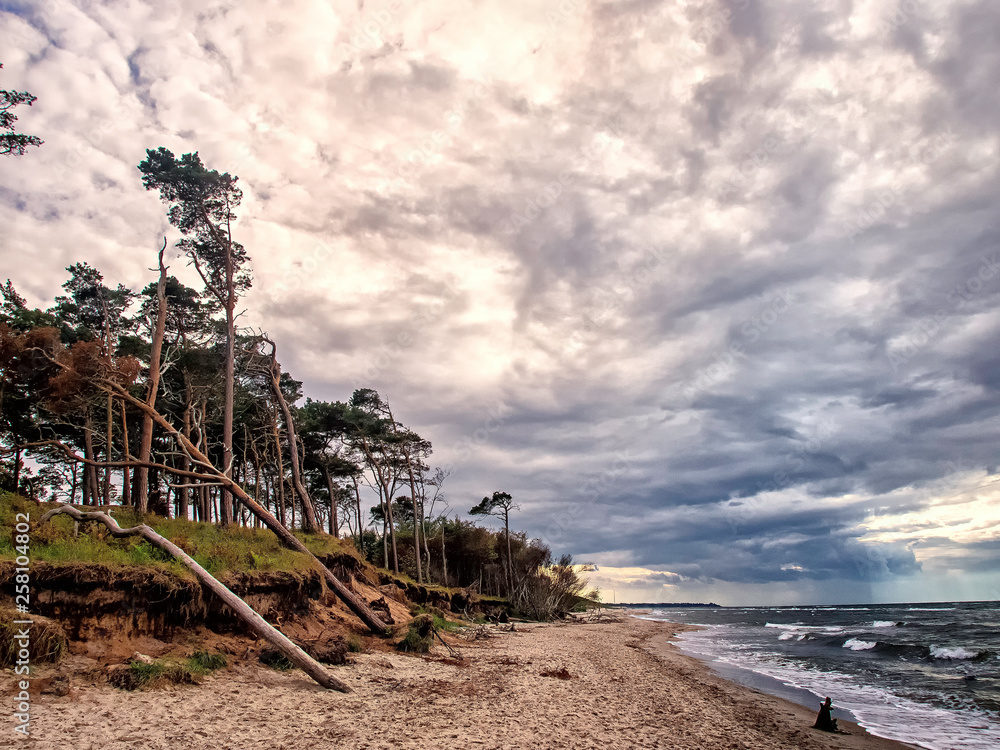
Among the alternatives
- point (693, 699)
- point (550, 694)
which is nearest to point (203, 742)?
point (550, 694)

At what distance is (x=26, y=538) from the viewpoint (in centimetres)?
1038

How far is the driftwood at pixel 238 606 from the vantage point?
11.0 meters

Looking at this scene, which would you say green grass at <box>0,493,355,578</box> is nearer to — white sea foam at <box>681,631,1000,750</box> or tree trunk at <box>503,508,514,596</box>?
white sea foam at <box>681,631,1000,750</box>

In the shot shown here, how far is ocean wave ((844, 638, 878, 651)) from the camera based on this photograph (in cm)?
3321

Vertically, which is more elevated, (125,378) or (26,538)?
(125,378)

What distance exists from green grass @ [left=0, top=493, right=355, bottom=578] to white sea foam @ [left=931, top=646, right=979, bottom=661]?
32.1 metres

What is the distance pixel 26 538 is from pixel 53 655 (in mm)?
2732

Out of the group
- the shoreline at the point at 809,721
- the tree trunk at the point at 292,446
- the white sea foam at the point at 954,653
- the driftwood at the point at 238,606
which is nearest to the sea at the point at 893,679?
the white sea foam at the point at 954,653

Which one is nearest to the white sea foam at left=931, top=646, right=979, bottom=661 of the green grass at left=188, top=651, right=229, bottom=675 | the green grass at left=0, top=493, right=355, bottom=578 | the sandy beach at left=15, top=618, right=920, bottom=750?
the sandy beach at left=15, top=618, right=920, bottom=750

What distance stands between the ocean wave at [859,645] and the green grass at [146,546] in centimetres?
3480

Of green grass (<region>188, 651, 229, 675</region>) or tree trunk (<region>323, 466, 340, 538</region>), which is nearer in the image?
green grass (<region>188, 651, 229, 675</region>)

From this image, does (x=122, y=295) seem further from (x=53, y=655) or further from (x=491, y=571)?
(x=491, y=571)

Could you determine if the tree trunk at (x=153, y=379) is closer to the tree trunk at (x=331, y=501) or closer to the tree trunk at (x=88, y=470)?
the tree trunk at (x=88, y=470)

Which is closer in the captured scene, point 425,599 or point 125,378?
point 125,378
